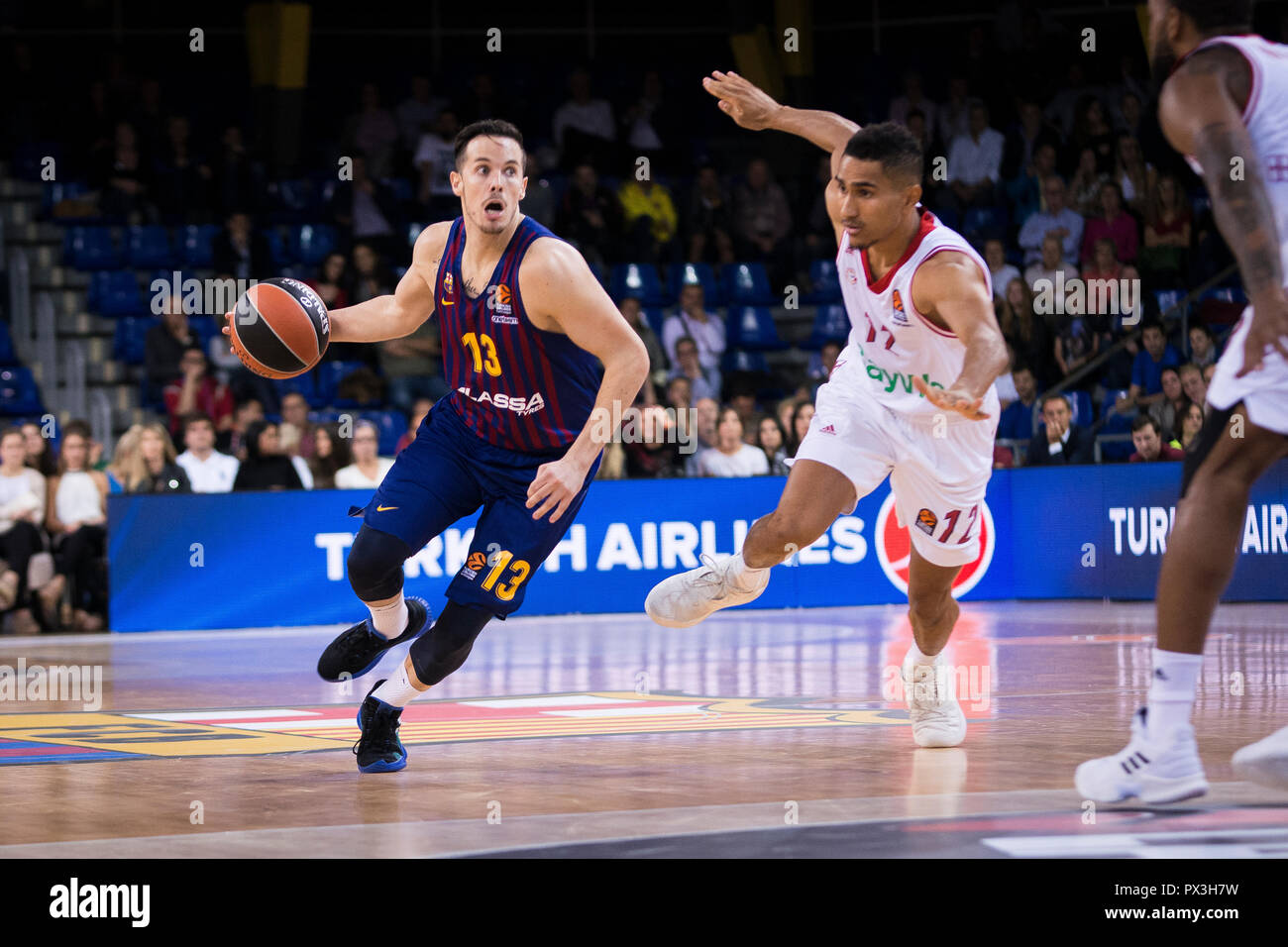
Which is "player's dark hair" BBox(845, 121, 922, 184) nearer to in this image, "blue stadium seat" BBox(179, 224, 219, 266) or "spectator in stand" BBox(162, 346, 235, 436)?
"spectator in stand" BBox(162, 346, 235, 436)

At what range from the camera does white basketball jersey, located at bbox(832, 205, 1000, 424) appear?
5.99 meters

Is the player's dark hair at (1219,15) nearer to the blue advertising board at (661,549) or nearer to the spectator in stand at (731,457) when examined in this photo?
the blue advertising board at (661,549)

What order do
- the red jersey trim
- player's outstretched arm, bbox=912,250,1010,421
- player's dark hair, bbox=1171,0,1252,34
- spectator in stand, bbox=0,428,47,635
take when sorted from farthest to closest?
spectator in stand, bbox=0,428,47,635, the red jersey trim, player's outstretched arm, bbox=912,250,1010,421, player's dark hair, bbox=1171,0,1252,34

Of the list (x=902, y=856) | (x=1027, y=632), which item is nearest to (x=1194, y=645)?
(x=902, y=856)

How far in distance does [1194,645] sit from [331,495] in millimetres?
9842

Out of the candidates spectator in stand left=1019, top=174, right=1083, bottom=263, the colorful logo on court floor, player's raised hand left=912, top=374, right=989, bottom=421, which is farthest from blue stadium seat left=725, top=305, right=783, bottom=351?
player's raised hand left=912, top=374, right=989, bottom=421

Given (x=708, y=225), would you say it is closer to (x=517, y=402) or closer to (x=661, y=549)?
(x=661, y=549)

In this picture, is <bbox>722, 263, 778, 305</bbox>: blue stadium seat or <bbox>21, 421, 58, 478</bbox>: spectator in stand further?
<bbox>722, 263, 778, 305</bbox>: blue stadium seat

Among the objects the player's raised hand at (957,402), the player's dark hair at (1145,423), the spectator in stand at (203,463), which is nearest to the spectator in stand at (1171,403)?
the player's dark hair at (1145,423)

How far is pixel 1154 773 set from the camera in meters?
4.24

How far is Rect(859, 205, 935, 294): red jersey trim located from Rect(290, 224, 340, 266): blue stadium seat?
12158 mm

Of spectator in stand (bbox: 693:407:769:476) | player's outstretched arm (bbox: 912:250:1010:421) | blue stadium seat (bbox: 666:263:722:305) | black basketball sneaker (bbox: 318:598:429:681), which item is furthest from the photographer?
blue stadium seat (bbox: 666:263:722:305)

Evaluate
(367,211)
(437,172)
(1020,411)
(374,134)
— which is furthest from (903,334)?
(374,134)

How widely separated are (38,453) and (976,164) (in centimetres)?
1044
